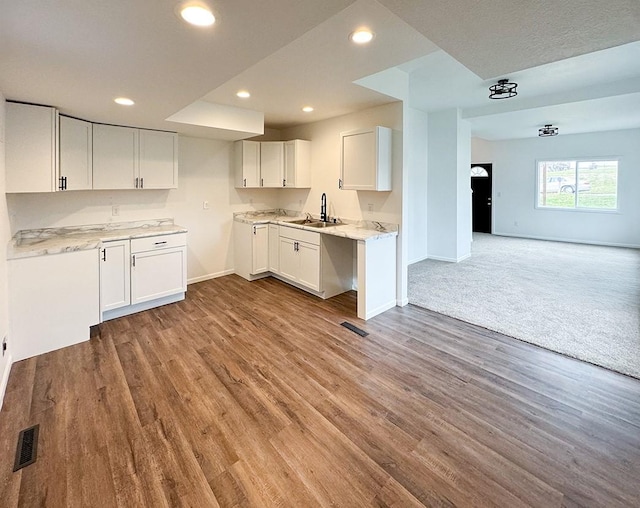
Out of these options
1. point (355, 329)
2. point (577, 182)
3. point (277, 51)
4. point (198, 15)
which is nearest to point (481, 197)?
point (577, 182)

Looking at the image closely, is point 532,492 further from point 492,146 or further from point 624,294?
point 492,146

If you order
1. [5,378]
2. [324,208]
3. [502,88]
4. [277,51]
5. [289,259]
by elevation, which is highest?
[502,88]

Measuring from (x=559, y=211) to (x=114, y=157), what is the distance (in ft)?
31.6

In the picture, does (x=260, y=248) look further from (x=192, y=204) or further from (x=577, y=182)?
(x=577, y=182)

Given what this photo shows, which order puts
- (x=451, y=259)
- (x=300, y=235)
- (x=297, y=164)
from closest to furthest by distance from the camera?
(x=300, y=235), (x=297, y=164), (x=451, y=259)

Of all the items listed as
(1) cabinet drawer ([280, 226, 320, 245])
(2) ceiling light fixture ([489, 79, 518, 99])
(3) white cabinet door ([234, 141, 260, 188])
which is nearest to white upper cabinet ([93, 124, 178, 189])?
(3) white cabinet door ([234, 141, 260, 188])

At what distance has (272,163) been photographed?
5.10 metres

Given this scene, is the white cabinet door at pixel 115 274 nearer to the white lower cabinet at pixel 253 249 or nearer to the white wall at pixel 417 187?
the white lower cabinet at pixel 253 249

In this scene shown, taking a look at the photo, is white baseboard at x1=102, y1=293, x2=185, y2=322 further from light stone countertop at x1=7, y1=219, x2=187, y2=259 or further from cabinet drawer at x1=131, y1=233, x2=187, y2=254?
light stone countertop at x1=7, y1=219, x2=187, y2=259

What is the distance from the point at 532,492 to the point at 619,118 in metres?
7.33

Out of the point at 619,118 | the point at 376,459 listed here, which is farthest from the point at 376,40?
the point at 619,118

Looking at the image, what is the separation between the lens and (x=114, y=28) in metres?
1.58

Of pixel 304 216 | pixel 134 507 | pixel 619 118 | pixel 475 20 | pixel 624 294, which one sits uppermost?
pixel 619 118

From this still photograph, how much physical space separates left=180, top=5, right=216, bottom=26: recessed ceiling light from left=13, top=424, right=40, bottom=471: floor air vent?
2.36m
